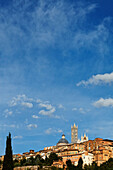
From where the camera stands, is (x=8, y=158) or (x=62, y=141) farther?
(x=62, y=141)

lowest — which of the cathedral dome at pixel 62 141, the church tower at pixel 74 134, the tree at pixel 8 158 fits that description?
the tree at pixel 8 158

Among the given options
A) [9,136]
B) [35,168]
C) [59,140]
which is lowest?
[35,168]

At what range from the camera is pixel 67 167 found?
7031 cm

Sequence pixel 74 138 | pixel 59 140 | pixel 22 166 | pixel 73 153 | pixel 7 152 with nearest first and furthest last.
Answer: pixel 7 152
pixel 22 166
pixel 73 153
pixel 59 140
pixel 74 138

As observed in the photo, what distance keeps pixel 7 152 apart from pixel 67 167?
79.0 feet

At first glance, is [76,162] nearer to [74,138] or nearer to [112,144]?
[112,144]

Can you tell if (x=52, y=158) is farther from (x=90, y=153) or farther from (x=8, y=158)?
(x=8, y=158)

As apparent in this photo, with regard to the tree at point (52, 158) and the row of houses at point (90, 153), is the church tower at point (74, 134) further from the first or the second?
the tree at point (52, 158)

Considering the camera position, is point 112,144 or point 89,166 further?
point 112,144

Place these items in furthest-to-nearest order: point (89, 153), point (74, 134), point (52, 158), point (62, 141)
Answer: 1. point (74, 134)
2. point (62, 141)
3. point (89, 153)
4. point (52, 158)

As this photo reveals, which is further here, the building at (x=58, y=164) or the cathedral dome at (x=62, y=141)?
the cathedral dome at (x=62, y=141)

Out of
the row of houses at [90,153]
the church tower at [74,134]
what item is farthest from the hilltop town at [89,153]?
the church tower at [74,134]

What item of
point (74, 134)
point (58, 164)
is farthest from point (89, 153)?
point (74, 134)

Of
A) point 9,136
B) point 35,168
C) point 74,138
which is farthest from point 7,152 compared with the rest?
point 74,138
